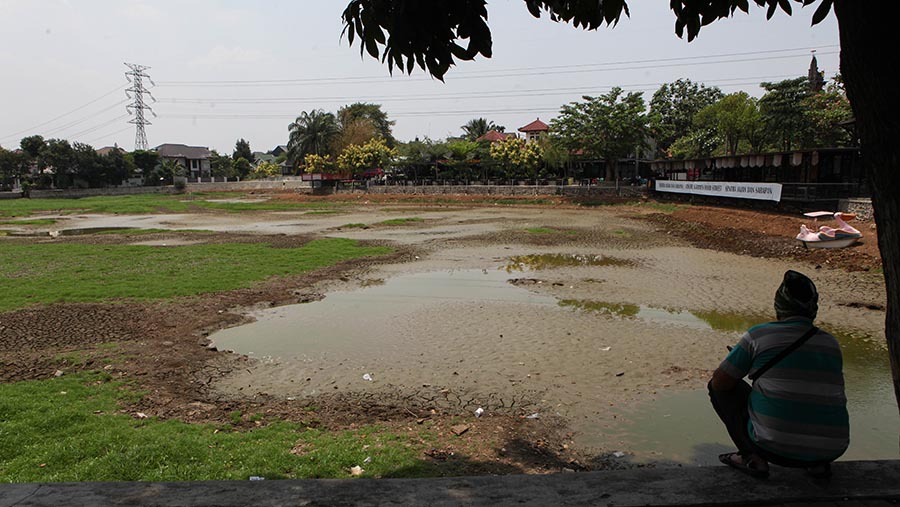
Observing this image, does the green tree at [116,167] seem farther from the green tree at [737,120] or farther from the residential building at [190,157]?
the green tree at [737,120]

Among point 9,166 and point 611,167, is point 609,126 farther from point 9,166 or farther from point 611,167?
point 9,166

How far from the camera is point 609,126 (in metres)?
51.4

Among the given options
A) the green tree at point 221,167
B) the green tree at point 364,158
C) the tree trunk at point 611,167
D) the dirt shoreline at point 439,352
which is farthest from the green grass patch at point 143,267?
the green tree at point 221,167

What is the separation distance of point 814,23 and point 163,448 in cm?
676

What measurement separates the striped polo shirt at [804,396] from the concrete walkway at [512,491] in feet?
0.56

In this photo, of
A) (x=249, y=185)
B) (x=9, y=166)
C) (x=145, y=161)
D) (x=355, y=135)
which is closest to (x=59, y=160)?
(x=9, y=166)

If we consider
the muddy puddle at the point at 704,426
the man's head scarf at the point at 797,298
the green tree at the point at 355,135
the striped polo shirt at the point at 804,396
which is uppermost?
the green tree at the point at 355,135

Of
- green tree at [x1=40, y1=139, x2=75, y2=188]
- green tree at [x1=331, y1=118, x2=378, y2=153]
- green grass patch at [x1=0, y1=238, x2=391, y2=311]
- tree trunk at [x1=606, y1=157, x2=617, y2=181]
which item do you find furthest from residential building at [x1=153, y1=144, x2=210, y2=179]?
green grass patch at [x1=0, y1=238, x2=391, y2=311]

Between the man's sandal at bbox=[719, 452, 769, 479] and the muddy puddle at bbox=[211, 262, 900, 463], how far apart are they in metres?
2.64

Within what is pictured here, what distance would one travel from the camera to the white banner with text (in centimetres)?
2839

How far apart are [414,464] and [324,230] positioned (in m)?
29.1

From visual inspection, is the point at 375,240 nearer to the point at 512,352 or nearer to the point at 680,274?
the point at 680,274

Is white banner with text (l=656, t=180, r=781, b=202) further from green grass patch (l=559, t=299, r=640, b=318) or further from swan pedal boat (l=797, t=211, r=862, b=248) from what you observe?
green grass patch (l=559, t=299, r=640, b=318)

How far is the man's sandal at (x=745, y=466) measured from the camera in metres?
2.98
